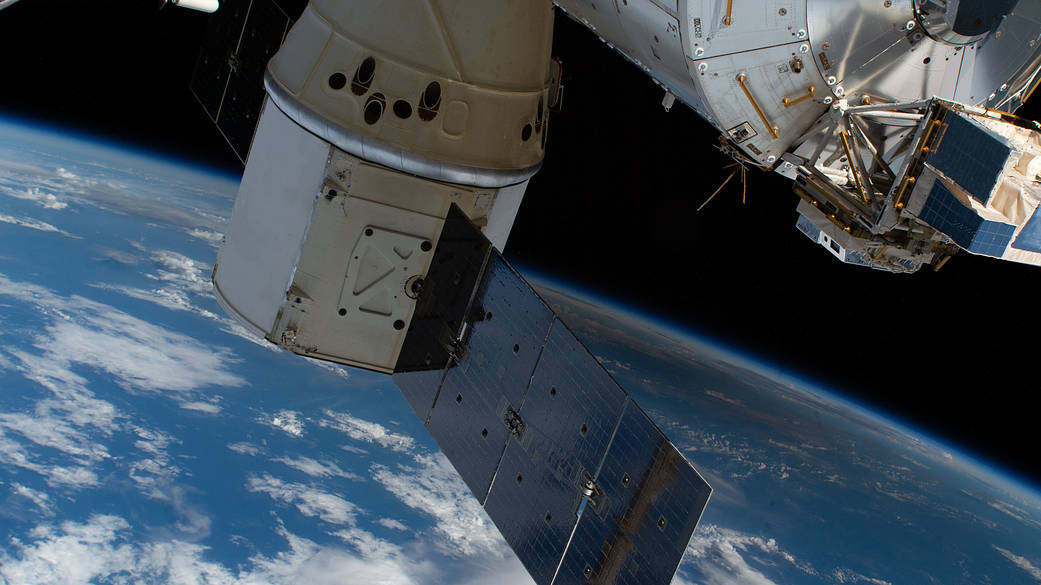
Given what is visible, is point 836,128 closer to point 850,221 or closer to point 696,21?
point 850,221

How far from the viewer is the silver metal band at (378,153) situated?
3.97 m

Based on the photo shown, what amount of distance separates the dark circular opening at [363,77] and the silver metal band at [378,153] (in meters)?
0.25

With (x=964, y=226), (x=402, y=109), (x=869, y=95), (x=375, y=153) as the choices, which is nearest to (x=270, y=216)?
(x=375, y=153)

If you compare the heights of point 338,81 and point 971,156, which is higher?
point 971,156

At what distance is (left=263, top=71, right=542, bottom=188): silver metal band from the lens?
3.97 m

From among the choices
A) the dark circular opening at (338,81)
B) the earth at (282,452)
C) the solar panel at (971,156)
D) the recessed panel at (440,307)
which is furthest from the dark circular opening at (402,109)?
the earth at (282,452)

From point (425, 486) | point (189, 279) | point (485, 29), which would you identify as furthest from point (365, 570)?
point (485, 29)

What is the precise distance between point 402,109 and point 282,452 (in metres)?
24.2

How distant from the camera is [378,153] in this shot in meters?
3.99

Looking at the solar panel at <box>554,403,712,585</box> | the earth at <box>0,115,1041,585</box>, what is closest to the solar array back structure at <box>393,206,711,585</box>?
the solar panel at <box>554,403,712,585</box>

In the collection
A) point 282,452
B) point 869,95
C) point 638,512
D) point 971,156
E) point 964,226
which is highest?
point 869,95

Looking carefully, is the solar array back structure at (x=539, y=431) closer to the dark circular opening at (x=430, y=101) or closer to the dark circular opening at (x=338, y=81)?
the dark circular opening at (x=430, y=101)

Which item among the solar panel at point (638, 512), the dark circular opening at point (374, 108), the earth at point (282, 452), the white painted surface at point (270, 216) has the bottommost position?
the earth at point (282, 452)

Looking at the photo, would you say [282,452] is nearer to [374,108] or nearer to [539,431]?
[539,431]
